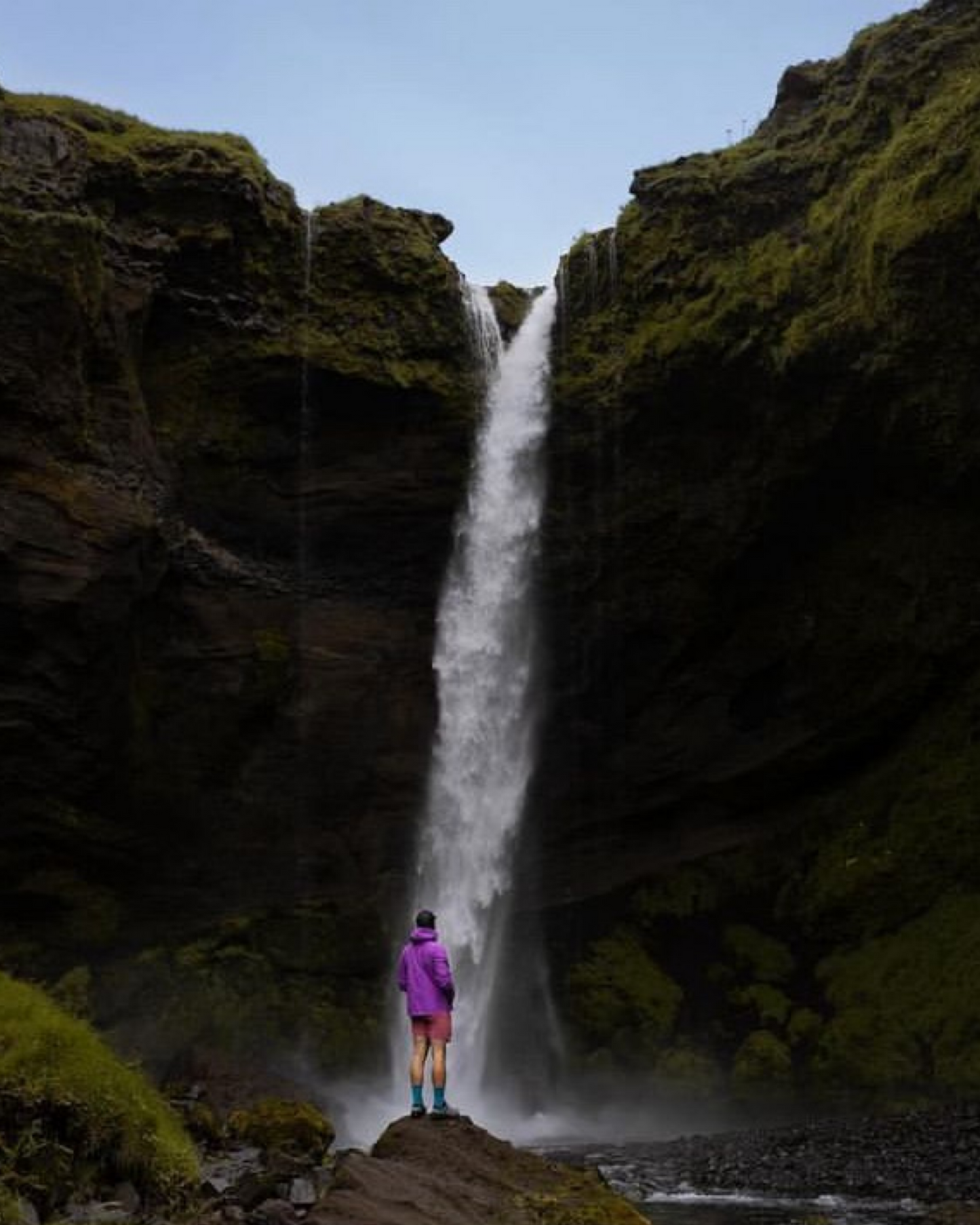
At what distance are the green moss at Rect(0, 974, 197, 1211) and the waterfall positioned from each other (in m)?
17.5

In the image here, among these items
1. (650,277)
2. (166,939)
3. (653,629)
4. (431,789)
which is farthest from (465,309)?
(166,939)

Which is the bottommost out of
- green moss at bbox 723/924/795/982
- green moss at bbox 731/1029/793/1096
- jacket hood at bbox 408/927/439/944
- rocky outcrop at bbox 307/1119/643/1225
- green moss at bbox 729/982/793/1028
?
rocky outcrop at bbox 307/1119/643/1225

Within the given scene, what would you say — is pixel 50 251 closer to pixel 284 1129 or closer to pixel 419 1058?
pixel 284 1129

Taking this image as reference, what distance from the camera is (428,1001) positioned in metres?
11.0

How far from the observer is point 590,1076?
83.6 feet

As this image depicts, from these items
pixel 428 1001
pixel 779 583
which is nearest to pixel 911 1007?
pixel 779 583

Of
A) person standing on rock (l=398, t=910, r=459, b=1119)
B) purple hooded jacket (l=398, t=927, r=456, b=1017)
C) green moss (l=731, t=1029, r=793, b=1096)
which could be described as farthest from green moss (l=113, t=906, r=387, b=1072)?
purple hooded jacket (l=398, t=927, r=456, b=1017)

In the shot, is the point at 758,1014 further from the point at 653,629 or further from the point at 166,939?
the point at 166,939

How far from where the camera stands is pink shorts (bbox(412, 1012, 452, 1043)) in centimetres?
1102

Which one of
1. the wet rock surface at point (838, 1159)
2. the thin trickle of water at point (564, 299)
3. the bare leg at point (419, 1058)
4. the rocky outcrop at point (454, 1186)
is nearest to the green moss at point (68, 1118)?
the rocky outcrop at point (454, 1186)

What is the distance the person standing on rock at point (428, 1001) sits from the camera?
11.0 metres

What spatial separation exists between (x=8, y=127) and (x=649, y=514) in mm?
14563

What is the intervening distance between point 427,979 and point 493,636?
1754 cm

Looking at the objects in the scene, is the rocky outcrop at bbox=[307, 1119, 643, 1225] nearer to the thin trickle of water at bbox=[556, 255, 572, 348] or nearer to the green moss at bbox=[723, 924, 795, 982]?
the green moss at bbox=[723, 924, 795, 982]
